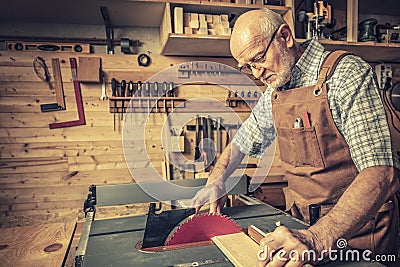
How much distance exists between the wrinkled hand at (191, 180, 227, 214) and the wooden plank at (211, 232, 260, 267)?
314mm

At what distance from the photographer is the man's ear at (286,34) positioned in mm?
1239

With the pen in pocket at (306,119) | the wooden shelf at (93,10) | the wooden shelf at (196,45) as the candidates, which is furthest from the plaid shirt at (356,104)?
the wooden shelf at (93,10)

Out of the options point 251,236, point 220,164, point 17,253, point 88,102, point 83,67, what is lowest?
point 17,253

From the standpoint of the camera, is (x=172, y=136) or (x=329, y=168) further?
(x=172, y=136)

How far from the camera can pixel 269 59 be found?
1.25m

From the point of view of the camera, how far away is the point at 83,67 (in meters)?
2.61

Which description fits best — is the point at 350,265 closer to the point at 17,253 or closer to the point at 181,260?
the point at 181,260

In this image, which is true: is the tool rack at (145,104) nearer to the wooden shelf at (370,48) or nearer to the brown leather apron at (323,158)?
the wooden shelf at (370,48)

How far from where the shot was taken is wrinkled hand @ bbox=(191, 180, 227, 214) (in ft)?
4.44

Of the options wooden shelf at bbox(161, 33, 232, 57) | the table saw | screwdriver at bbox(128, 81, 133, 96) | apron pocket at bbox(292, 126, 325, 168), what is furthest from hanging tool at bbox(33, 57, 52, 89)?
apron pocket at bbox(292, 126, 325, 168)

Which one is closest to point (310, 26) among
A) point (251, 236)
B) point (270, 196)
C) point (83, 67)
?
point (270, 196)

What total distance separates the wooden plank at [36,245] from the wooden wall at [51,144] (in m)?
1.07

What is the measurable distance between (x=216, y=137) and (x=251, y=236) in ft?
5.85

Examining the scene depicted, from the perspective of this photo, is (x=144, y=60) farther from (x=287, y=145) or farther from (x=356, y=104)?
(x=356, y=104)
